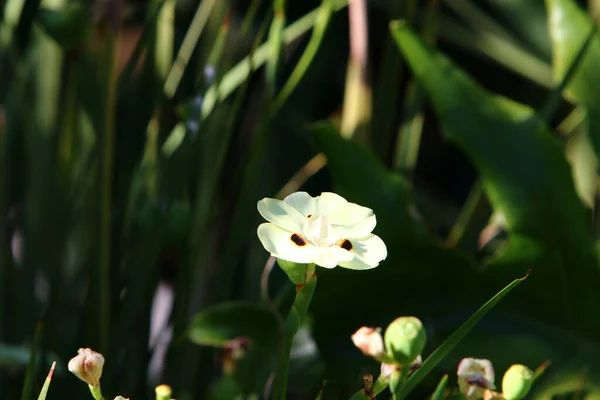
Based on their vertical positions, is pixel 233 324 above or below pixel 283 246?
below

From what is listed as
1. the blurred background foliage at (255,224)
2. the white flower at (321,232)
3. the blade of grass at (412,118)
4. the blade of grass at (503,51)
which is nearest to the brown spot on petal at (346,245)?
the white flower at (321,232)

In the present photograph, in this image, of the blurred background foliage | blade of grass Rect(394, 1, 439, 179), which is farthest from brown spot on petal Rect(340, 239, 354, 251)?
blade of grass Rect(394, 1, 439, 179)

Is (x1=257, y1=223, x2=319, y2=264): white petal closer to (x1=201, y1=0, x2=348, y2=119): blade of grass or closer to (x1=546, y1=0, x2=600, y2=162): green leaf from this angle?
(x1=201, y1=0, x2=348, y2=119): blade of grass

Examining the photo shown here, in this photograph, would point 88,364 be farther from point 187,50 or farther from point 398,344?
point 187,50

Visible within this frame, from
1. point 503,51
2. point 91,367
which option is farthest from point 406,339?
point 503,51

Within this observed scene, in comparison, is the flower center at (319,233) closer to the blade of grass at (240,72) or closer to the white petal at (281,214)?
the white petal at (281,214)

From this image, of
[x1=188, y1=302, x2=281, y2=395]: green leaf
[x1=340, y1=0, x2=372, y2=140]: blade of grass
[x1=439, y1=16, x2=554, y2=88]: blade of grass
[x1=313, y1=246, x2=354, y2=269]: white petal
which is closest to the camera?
[x1=313, y1=246, x2=354, y2=269]: white petal

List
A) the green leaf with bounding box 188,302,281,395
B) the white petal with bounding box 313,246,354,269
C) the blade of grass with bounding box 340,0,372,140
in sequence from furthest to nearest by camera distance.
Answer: the blade of grass with bounding box 340,0,372,140 < the green leaf with bounding box 188,302,281,395 < the white petal with bounding box 313,246,354,269
